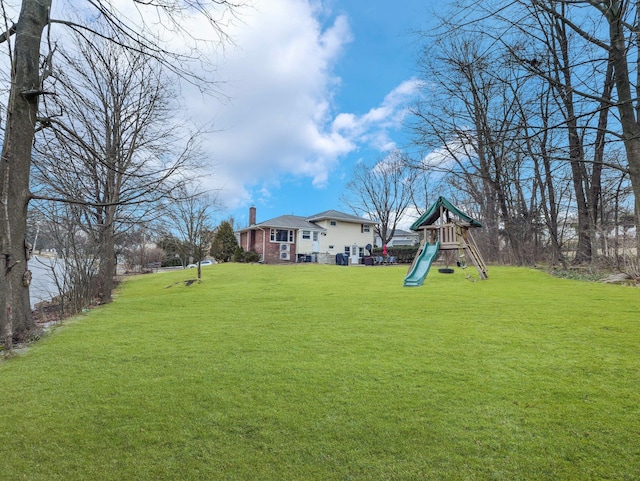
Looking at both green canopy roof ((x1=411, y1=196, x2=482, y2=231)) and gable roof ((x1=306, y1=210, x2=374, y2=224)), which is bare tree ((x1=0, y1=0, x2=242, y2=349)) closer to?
green canopy roof ((x1=411, y1=196, x2=482, y2=231))

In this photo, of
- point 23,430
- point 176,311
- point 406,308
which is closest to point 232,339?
point 23,430

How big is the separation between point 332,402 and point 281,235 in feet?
92.9

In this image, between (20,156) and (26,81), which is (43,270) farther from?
(26,81)

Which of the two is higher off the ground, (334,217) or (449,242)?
(334,217)

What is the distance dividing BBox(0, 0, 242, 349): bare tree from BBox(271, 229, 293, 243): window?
82.2ft

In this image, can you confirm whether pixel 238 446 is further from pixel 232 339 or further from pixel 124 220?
pixel 124 220

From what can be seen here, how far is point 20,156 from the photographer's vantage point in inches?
194

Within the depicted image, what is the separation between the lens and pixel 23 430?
2453 mm

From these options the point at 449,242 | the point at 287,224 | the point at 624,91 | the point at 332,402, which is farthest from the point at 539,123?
the point at 287,224

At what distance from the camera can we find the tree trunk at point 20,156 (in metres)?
4.68

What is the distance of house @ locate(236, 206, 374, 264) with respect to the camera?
99.3ft

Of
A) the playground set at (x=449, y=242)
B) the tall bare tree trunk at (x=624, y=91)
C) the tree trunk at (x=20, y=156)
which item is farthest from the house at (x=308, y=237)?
the tall bare tree trunk at (x=624, y=91)

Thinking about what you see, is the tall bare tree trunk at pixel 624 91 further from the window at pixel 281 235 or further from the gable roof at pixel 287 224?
the window at pixel 281 235

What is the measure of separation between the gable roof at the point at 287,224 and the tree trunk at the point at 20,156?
81.0ft
